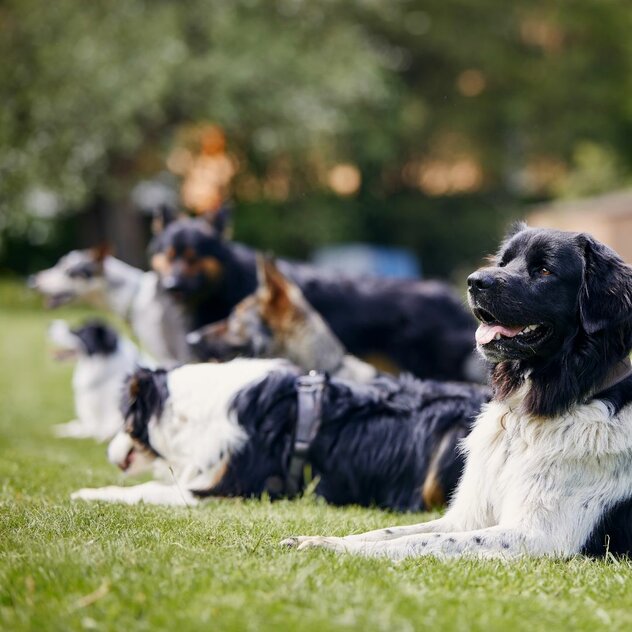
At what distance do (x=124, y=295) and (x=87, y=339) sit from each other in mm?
786

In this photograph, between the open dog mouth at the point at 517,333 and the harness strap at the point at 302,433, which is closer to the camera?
the open dog mouth at the point at 517,333

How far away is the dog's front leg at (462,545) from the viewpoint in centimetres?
381

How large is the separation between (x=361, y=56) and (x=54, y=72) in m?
9.27

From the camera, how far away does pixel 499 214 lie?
33.7 m

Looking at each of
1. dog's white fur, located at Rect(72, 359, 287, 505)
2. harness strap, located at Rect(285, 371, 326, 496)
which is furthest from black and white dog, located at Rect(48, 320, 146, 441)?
harness strap, located at Rect(285, 371, 326, 496)

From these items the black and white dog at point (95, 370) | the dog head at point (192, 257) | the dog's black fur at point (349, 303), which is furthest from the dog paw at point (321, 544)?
the black and white dog at point (95, 370)

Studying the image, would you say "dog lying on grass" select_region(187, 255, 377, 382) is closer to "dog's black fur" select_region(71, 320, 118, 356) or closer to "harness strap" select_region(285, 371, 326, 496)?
"harness strap" select_region(285, 371, 326, 496)

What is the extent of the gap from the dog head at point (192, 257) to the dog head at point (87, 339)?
1210mm

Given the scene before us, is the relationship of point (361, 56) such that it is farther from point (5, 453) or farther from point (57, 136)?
point (5, 453)

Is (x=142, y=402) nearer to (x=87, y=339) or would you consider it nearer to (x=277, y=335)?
(x=277, y=335)

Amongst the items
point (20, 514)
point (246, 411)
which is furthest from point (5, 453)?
point (20, 514)

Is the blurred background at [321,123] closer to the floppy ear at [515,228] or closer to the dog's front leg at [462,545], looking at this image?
the floppy ear at [515,228]

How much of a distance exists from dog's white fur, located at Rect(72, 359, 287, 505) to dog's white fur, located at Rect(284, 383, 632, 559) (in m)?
1.60

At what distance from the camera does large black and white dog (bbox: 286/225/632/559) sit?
12.8 feet
